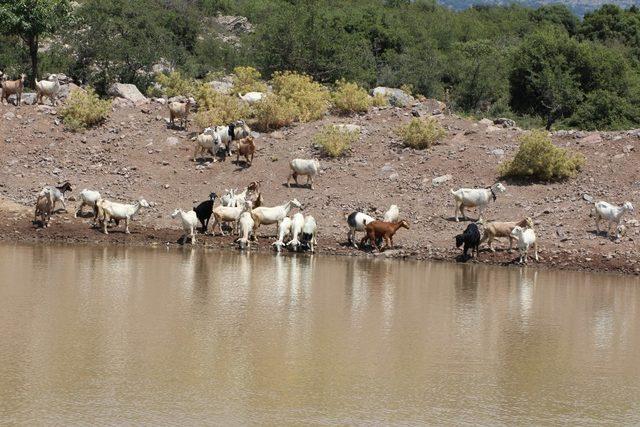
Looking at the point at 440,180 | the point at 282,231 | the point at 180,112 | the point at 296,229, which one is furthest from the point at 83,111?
the point at 440,180

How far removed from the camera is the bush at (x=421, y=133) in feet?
93.5

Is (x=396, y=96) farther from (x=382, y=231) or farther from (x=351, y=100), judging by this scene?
(x=382, y=231)

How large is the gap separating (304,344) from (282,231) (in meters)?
9.27

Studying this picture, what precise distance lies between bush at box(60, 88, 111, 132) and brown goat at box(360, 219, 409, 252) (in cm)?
1003

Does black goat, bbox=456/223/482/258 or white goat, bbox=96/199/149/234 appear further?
white goat, bbox=96/199/149/234

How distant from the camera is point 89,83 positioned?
34438 millimetres

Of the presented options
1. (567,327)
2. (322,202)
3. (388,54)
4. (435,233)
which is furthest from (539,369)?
(388,54)

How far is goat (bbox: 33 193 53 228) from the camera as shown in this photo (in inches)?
943

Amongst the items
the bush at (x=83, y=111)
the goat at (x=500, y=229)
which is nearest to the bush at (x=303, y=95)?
the bush at (x=83, y=111)

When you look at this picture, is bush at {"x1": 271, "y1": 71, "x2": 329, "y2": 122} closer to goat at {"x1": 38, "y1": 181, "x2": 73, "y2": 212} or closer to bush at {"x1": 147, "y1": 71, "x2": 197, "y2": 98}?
bush at {"x1": 147, "y1": 71, "x2": 197, "y2": 98}

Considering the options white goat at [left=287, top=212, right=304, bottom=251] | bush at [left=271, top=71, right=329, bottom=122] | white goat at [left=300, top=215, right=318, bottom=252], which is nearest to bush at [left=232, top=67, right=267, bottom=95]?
bush at [left=271, top=71, right=329, bottom=122]

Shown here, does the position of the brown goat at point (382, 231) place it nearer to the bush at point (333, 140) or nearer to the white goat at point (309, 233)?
the white goat at point (309, 233)

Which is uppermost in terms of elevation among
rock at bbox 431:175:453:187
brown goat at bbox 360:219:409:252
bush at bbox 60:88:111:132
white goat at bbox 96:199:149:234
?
bush at bbox 60:88:111:132

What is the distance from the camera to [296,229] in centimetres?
2325
